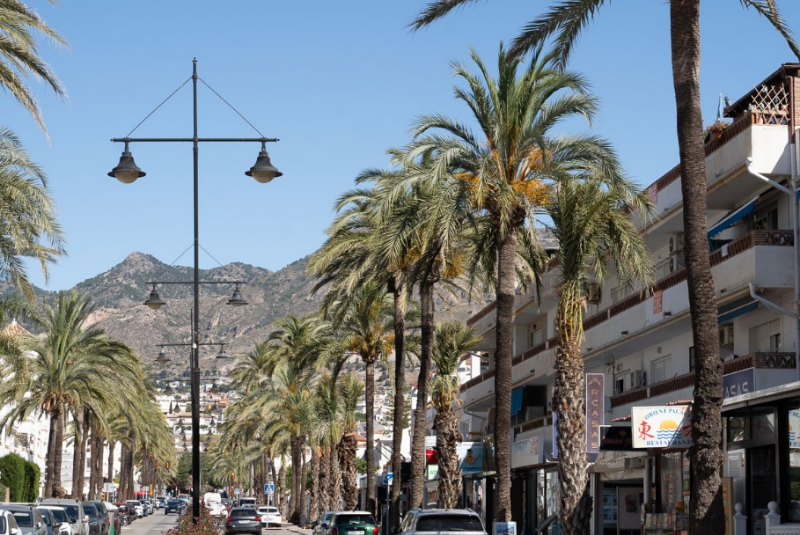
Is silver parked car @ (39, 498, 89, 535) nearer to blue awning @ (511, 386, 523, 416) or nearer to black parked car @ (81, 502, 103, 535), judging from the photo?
black parked car @ (81, 502, 103, 535)

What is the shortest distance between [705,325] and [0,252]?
1791cm

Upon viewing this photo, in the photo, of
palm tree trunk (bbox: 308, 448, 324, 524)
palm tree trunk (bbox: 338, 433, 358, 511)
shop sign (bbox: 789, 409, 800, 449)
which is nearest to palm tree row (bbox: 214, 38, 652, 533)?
shop sign (bbox: 789, 409, 800, 449)

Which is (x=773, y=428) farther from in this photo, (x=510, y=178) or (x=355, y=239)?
(x=355, y=239)

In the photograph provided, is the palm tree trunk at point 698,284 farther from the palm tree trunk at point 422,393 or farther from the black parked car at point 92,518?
the black parked car at point 92,518

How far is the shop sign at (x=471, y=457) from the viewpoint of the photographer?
172 ft

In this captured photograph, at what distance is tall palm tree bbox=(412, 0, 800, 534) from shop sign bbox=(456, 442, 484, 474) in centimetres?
3683

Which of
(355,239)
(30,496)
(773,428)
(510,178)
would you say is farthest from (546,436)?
(30,496)

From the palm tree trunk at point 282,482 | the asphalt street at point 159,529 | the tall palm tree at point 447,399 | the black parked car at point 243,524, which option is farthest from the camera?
the palm tree trunk at point 282,482

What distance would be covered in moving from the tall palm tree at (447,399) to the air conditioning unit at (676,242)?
11.2 m

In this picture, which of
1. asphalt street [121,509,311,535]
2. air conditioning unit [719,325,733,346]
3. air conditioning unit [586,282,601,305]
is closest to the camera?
air conditioning unit [719,325,733,346]

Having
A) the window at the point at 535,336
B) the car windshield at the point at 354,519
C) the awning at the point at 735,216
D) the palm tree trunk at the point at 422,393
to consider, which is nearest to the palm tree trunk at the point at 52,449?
the car windshield at the point at 354,519

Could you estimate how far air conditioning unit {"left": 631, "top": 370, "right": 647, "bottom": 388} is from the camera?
127 ft

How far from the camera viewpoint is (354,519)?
3856 cm

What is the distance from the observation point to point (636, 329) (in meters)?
36.0
